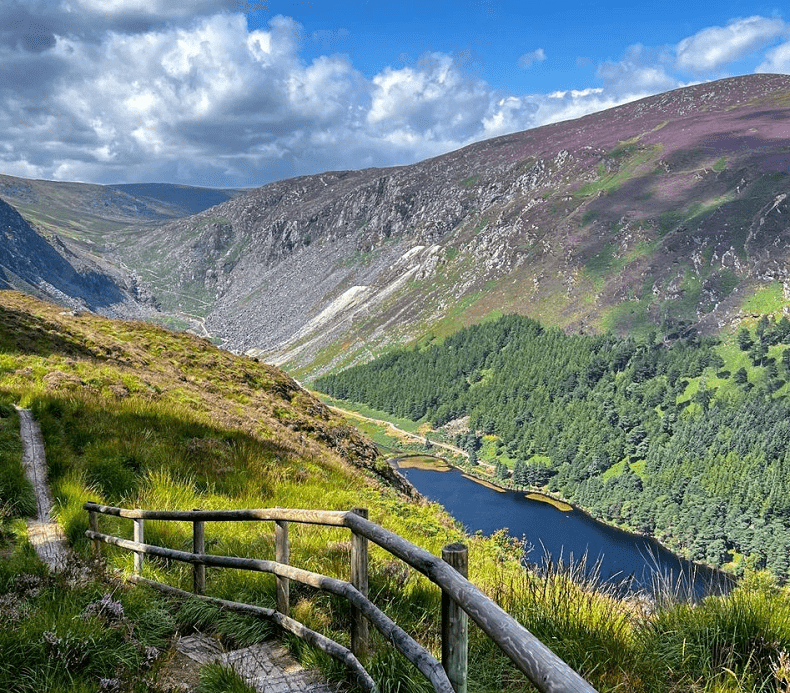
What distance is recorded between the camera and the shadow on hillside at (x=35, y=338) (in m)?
23.9

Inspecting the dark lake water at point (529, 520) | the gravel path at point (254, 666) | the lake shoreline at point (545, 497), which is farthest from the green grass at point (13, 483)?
the lake shoreline at point (545, 497)

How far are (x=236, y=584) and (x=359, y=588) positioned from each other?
272 centimetres

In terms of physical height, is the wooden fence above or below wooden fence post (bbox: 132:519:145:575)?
above

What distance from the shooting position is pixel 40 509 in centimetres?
1066

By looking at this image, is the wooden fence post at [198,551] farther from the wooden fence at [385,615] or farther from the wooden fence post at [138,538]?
the wooden fence post at [138,538]

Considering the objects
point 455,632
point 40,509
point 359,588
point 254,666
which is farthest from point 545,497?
point 455,632

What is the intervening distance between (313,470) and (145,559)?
8371 millimetres

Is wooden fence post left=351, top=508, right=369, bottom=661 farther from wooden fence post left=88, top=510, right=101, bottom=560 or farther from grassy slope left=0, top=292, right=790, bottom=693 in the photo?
wooden fence post left=88, top=510, right=101, bottom=560

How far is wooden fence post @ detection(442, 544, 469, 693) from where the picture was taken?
375 centimetres

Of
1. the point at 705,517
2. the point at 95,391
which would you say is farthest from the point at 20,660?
the point at 705,517

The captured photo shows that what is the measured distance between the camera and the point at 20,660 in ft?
15.9

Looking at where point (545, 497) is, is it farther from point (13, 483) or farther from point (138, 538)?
point (138, 538)

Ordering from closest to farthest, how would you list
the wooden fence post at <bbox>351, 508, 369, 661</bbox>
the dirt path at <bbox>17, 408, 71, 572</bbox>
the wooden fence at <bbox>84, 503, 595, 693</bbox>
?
the wooden fence at <bbox>84, 503, 595, 693</bbox>, the wooden fence post at <bbox>351, 508, 369, 661</bbox>, the dirt path at <bbox>17, 408, 71, 572</bbox>

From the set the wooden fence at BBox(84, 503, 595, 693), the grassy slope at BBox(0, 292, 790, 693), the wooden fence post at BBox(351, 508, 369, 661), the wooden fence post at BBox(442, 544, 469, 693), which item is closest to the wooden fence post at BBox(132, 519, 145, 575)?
the grassy slope at BBox(0, 292, 790, 693)
